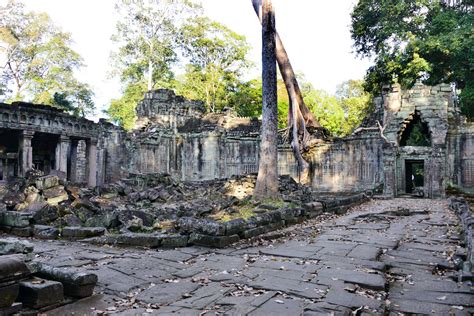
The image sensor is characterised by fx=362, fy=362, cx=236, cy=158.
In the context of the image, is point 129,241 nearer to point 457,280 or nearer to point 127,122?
point 457,280

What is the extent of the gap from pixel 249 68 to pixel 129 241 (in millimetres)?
35012

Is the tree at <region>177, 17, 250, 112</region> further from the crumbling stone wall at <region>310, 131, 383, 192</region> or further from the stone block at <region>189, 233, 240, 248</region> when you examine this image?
the stone block at <region>189, 233, 240, 248</region>

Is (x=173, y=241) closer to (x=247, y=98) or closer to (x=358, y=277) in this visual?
(x=358, y=277)

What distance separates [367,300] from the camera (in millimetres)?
3785

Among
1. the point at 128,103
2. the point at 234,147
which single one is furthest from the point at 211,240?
the point at 128,103

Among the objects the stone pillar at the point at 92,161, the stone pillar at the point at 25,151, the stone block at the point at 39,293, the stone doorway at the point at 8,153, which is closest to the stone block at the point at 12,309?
the stone block at the point at 39,293

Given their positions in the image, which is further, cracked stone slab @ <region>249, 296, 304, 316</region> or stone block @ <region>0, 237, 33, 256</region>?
stone block @ <region>0, 237, 33, 256</region>

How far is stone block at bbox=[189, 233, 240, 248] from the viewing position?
657 cm

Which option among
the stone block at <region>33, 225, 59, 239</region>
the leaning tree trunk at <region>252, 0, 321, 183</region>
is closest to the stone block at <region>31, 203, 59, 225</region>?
the stone block at <region>33, 225, 59, 239</region>

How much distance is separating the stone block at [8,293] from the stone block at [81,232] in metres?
4.11

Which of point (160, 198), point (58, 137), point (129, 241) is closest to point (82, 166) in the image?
point (58, 137)

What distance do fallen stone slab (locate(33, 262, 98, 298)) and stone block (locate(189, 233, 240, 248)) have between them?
2919mm

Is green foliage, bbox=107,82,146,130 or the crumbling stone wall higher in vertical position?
green foliage, bbox=107,82,146,130

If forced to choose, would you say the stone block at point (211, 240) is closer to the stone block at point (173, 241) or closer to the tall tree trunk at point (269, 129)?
the stone block at point (173, 241)
